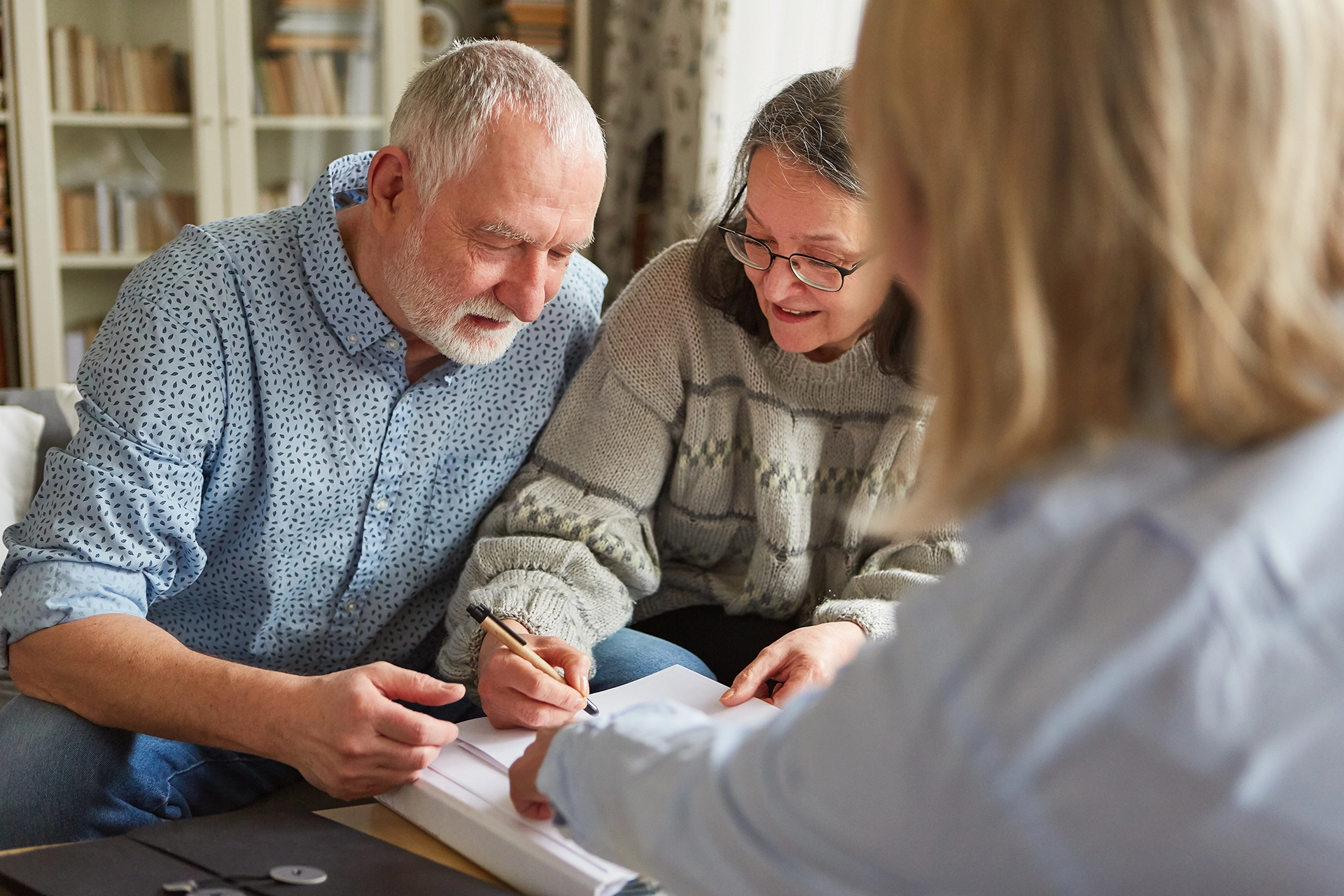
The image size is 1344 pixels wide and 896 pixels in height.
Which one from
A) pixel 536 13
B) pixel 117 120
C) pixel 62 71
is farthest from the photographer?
pixel 536 13

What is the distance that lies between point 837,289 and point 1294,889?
3.26ft

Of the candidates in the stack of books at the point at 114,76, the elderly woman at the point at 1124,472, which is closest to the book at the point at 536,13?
the stack of books at the point at 114,76

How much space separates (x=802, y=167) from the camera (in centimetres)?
140

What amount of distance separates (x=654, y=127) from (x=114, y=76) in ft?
5.21

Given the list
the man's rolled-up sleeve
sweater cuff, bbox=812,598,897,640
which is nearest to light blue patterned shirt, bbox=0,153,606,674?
the man's rolled-up sleeve

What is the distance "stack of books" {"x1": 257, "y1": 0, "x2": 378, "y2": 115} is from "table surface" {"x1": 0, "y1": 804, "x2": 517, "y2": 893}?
2928mm

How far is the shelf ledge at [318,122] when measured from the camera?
351 cm

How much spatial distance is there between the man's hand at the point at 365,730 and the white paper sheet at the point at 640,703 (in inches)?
1.5

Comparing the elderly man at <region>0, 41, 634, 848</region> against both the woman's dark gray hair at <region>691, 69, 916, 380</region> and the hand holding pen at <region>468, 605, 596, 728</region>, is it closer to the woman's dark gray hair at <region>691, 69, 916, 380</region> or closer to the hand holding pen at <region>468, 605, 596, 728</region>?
the hand holding pen at <region>468, 605, 596, 728</region>

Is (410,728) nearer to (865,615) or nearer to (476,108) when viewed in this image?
(865,615)

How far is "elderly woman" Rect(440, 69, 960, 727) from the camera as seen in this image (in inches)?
55.9

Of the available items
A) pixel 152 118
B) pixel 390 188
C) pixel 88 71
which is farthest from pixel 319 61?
pixel 390 188

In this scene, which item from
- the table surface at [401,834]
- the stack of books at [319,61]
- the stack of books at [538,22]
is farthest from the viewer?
the stack of books at [538,22]

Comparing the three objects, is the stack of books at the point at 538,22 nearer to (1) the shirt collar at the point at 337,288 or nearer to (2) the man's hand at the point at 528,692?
(1) the shirt collar at the point at 337,288
